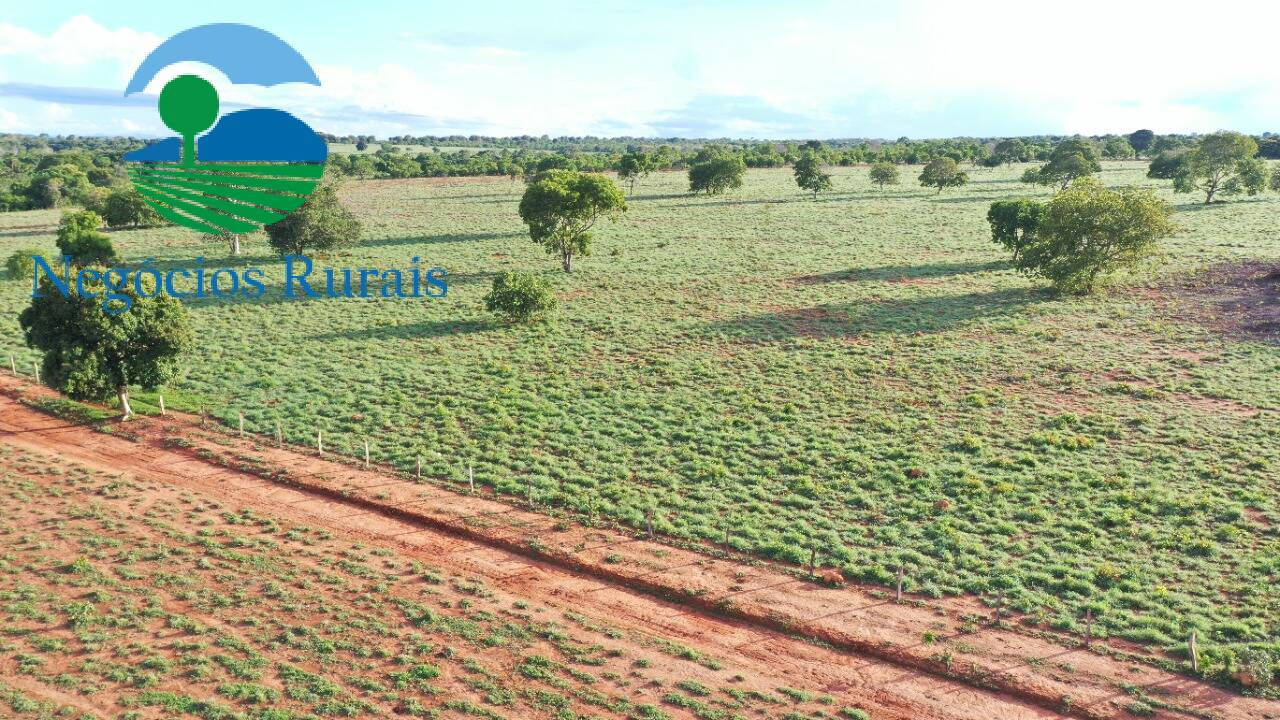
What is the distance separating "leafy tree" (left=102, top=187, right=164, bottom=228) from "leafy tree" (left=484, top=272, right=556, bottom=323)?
57714 millimetres

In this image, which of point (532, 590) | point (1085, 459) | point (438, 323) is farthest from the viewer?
point (438, 323)

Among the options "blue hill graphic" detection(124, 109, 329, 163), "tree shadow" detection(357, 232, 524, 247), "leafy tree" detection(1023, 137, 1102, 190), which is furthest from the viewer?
"leafy tree" detection(1023, 137, 1102, 190)

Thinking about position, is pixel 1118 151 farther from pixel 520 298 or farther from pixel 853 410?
pixel 853 410

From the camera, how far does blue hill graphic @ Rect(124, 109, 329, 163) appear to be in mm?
75875

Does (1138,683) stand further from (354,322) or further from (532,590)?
(354,322)

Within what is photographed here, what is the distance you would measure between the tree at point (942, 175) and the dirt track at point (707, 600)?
102 meters

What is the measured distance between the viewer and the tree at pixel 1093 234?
1914 inches

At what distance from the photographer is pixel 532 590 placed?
2075cm

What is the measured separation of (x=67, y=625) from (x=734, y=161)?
10097cm

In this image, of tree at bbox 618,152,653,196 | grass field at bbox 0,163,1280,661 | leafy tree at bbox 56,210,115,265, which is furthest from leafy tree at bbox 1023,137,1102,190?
leafy tree at bbox 56,210,115,265

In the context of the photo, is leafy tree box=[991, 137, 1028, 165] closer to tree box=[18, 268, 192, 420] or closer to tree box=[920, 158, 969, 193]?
tree box=[920, 158, 969, 193]

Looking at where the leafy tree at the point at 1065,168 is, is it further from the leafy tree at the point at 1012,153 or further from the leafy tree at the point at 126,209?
the leafy tree at the point at 126,209

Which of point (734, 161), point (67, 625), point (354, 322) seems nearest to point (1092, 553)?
point (67, 625)

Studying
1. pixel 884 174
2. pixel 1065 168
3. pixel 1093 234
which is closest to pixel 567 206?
pixel 1093 234
